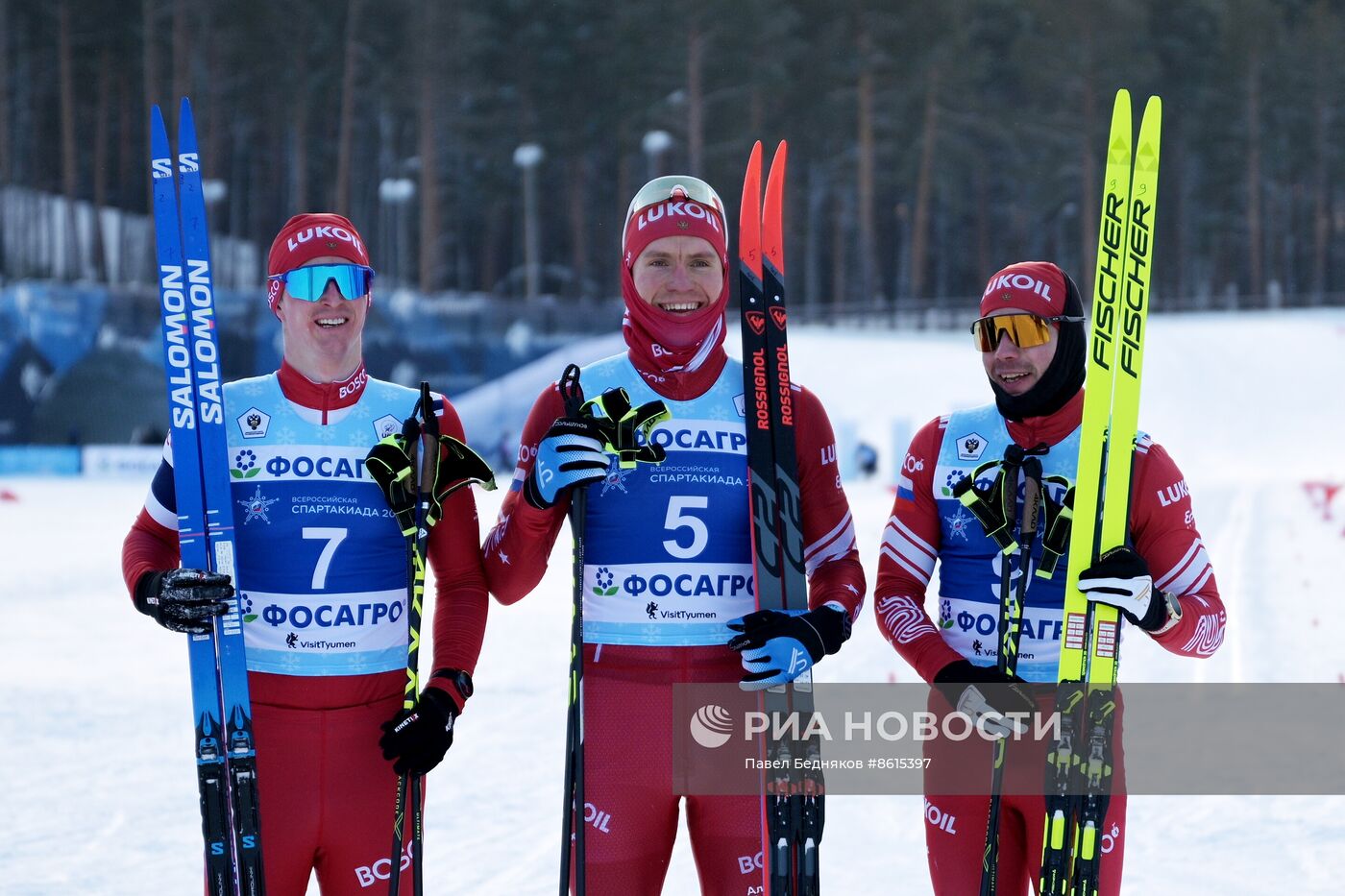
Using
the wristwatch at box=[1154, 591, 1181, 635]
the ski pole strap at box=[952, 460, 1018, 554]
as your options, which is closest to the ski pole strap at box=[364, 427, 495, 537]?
the ski pole strap at box=[952, 460, 1018, 554]

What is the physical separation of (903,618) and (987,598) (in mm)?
209

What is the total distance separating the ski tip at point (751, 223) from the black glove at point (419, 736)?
4.27 feet

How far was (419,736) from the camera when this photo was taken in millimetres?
3143

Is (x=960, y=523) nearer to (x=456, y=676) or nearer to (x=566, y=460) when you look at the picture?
(x=566, y=460)

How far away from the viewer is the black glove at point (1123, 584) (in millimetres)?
3021

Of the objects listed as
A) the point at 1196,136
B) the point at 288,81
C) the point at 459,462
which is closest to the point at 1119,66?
the point at 1196,136

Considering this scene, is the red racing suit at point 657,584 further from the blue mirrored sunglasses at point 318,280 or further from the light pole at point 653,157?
the light pole at point 653,157

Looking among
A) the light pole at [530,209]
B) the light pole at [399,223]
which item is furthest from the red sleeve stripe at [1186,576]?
the light pole at [399,223]

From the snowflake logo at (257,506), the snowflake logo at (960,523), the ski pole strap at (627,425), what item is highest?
the ski pole strap at (627,425)

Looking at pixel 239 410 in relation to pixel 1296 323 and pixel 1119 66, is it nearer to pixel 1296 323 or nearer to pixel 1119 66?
pixel 1296 323

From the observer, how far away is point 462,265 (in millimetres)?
55250

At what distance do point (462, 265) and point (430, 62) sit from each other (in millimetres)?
15989

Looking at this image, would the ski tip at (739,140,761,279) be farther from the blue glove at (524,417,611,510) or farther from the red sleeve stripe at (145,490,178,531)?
the red sleeve stripe at (145,490,178,531)

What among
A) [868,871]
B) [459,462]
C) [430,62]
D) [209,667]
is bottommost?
[868,871]
